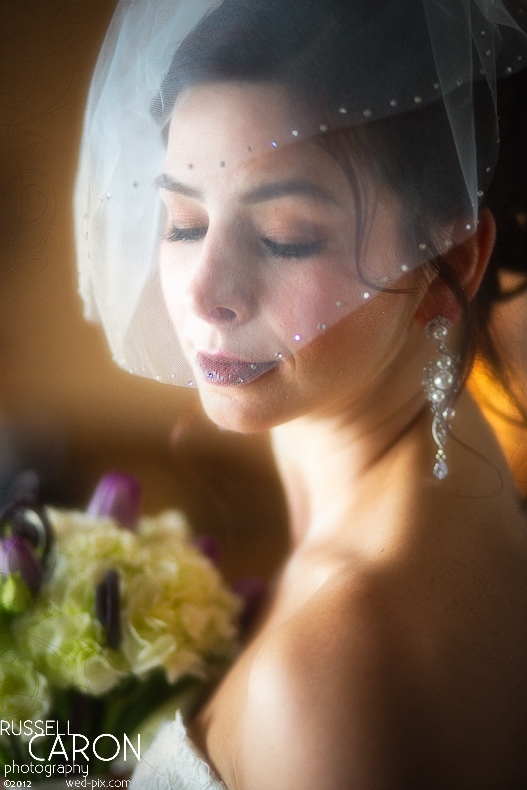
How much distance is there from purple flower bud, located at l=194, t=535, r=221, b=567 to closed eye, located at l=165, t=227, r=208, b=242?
0.33 metres

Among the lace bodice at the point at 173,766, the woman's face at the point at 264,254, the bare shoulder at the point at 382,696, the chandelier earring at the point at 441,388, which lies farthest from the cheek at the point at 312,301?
the lace bodice at the point at 173,766

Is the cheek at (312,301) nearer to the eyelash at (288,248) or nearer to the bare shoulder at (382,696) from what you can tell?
the eyelash at (288,248)

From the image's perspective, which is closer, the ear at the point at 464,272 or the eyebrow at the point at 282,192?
the eyebrow at the point at 282,192

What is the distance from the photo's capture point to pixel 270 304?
22.0 inches

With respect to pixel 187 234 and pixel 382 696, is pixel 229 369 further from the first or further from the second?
pixel 382 696

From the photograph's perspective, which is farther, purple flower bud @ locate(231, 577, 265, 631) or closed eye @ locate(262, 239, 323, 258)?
purple flower bud @ locate(231, 577, 265, 631)

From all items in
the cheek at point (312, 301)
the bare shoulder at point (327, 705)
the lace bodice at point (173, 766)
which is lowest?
the lace bodice at point (173, 766)

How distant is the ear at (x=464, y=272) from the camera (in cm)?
62

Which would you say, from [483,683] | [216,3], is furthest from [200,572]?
[216,3]

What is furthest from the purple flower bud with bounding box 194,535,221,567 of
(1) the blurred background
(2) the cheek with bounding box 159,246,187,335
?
(2) the cheek with bounding box 159,246,187,335

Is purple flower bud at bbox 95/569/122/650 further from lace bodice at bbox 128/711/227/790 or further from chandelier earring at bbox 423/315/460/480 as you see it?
chandelier earring at bbox 423/315/460/480

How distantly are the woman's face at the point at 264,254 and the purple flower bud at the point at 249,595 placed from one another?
203mm

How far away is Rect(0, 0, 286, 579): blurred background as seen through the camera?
0.62 m

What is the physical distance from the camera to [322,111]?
0.52 meters
